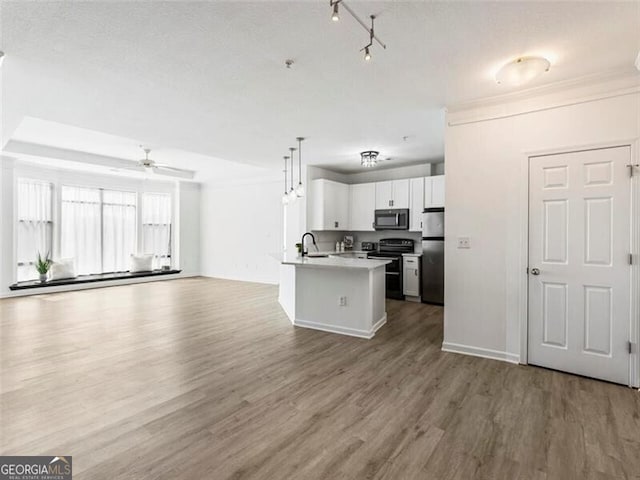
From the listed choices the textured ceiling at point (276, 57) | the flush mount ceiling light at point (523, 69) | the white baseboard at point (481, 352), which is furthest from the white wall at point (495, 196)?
the flush mount ceiling light at point (523, 69)

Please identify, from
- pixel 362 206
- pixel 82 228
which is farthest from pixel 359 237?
pixel 82 228

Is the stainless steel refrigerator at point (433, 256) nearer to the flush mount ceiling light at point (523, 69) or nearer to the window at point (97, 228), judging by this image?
the flush mount ceiling light at point (523, 69)

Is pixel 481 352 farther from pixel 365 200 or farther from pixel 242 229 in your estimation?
pixel 242 229

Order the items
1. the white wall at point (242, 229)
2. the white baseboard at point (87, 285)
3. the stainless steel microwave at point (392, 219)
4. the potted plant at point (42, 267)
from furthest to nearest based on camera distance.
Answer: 1. the white wall at point (242, 229)
2. the potted plant at point (42, 267)
3. the white baseboard at point (87, 285)
4. the stainless steel microwave at point (392, 219)

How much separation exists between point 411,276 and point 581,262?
3.32m

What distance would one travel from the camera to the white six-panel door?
2.80 m

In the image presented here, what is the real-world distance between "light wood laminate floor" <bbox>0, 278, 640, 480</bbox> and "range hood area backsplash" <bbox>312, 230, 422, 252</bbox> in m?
3.04

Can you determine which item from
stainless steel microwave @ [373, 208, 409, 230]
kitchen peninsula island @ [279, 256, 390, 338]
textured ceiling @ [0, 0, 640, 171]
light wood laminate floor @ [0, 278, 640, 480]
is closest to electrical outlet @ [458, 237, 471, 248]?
kitchen peninsula island @ [279, 256, 390, 338]

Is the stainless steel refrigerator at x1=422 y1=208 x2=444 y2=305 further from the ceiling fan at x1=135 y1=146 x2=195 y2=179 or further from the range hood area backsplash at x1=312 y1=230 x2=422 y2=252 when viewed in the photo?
the ceiling fan at x1=135 y1=146 x2=195 y2=179

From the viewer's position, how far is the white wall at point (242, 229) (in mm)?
8438

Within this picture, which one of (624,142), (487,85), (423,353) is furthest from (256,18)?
(423,353)

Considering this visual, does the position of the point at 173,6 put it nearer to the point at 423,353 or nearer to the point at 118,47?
the point at 118,47

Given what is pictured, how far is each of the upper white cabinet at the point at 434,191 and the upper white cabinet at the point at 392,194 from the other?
0.39 meters

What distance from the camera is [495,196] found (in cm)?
333
